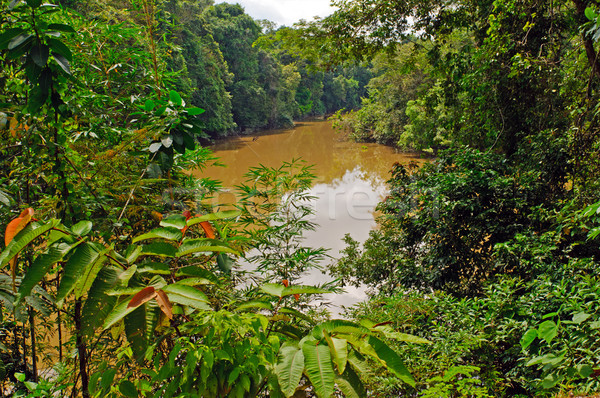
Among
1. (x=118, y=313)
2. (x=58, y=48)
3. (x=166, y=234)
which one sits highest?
(x=58, y=48)

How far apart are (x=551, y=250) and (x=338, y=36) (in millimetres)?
3770

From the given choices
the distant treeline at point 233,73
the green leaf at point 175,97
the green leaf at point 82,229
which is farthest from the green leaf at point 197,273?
the distant treeline at point 233,73

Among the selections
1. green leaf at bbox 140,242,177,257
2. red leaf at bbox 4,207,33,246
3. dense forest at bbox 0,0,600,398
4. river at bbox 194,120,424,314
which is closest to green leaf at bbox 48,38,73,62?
dense forest at bbox 0,0,600,398

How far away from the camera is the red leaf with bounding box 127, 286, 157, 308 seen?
0.70 metres

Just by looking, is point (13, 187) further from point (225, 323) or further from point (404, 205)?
point (404, 205)

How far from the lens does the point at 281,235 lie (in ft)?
6.61

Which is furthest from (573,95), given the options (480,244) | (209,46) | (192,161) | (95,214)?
Result: (209,46)

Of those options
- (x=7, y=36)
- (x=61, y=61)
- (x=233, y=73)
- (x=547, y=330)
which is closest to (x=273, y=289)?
(x=547, y=330)

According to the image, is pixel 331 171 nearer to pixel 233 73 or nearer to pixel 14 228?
pixel 233 73

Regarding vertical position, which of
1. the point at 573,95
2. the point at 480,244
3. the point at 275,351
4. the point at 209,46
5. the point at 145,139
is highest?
the point at 209,46

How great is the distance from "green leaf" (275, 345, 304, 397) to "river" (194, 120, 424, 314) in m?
1.92

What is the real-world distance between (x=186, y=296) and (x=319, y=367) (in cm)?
31

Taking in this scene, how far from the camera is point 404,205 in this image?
3.60 meters

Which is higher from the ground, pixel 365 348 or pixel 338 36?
pixel 338 36
